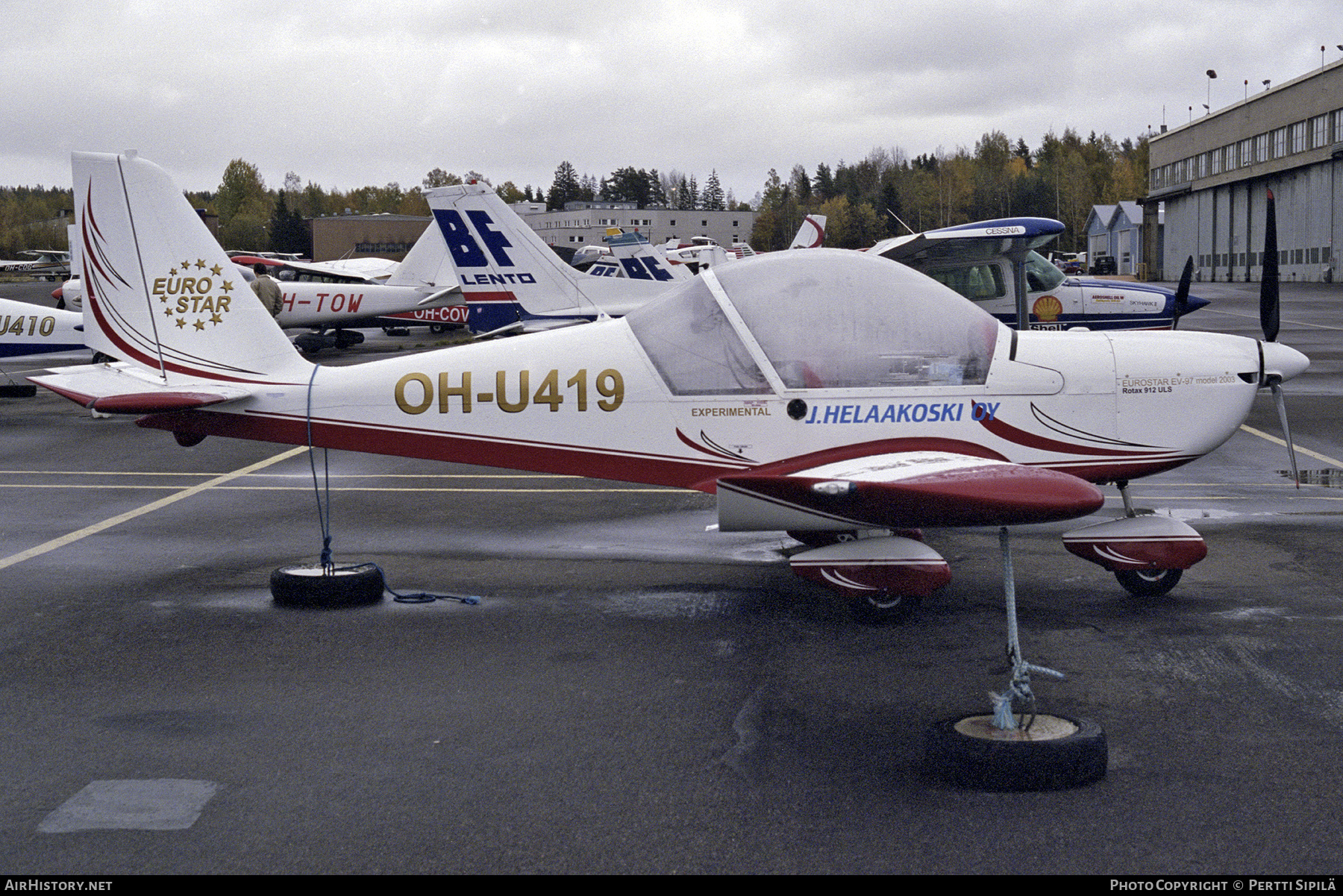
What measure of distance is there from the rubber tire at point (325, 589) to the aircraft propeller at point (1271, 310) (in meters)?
5.73

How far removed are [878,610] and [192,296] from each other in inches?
199

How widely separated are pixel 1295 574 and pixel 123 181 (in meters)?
8.20

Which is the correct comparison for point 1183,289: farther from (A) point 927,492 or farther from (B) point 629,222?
(B) point 629,222

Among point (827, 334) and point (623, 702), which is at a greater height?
point (827, 334)

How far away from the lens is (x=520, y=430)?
742 cm

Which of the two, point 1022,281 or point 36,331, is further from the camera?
point 36,331

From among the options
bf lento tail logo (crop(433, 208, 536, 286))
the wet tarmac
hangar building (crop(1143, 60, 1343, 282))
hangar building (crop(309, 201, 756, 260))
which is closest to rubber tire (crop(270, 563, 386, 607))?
the wet tarmac

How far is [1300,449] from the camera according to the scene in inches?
505

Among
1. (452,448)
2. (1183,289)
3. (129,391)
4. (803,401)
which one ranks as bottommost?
(452,448)

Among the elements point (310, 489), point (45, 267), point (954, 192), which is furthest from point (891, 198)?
point (310, 489)

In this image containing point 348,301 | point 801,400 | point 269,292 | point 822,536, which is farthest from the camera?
point 348,301

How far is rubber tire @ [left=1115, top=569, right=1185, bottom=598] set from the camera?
7180 mm

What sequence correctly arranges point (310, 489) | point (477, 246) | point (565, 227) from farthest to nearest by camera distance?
1. point (565, 227)
2. point (477, 246)
3. point (310, 489)

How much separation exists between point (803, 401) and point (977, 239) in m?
9.35
